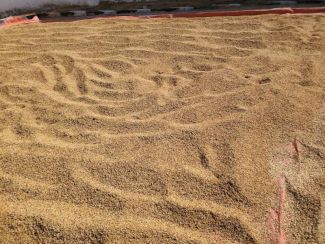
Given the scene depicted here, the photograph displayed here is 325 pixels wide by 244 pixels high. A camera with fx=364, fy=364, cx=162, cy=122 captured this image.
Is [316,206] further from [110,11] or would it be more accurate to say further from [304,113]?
[110,11]

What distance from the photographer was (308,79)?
9.29 feet

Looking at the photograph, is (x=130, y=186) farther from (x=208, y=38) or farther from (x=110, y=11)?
(x=110, y=11)

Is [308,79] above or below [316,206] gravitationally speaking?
above

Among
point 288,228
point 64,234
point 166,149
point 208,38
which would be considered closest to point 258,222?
point 288,228

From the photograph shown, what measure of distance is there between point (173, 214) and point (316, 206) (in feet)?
2.36

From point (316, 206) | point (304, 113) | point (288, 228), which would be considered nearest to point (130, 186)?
point (288, 228)

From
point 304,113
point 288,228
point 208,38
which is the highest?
point 208,38

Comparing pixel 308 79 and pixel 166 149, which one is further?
pixel 308 79

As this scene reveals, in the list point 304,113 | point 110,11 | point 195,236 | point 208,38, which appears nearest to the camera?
point 195,236

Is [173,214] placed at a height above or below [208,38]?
below

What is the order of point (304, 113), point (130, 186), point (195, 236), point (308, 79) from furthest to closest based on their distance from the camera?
point (308, 79) → point (304, 113) → point (130, 186) → point (195, 236)

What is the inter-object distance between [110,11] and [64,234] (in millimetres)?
3830

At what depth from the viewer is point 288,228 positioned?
173cm

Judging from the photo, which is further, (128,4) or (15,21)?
(128,4)
